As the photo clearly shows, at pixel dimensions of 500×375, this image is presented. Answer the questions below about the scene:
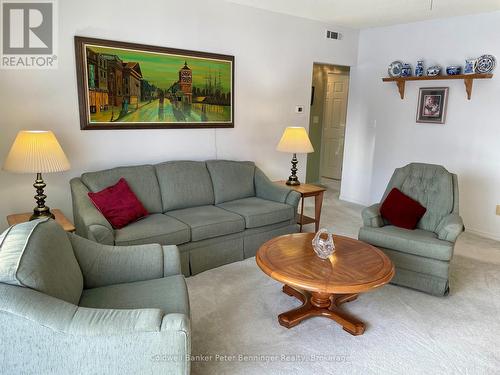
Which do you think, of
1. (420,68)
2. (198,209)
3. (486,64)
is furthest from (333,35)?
(198,209)

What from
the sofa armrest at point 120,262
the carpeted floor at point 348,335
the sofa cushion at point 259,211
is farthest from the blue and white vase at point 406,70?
the sofa armrest at point 120,262

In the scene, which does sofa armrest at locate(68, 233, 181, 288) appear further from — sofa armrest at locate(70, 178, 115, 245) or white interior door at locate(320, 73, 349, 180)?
white interior door at locate(320, 73, 349, 180)

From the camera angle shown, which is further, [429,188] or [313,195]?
[313,195]

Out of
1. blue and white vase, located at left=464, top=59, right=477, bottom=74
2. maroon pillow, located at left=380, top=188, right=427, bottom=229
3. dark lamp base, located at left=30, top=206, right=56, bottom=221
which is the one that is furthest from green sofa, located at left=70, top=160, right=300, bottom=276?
blue and white vase, located at left=464, top=59, right=477, bottom=74

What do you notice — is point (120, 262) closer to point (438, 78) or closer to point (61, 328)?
point (61, 328)

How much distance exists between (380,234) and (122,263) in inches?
79.7

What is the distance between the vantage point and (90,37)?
3.22 metres

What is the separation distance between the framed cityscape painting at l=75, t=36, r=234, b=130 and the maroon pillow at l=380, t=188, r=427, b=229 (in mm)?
1949

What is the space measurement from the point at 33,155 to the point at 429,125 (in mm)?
4352

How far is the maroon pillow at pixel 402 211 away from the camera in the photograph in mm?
3225

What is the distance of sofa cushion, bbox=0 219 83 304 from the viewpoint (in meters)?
1.47

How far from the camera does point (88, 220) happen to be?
8.80 ft

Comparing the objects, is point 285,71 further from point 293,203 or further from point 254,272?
point 254,272

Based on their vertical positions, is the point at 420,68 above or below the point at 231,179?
above
